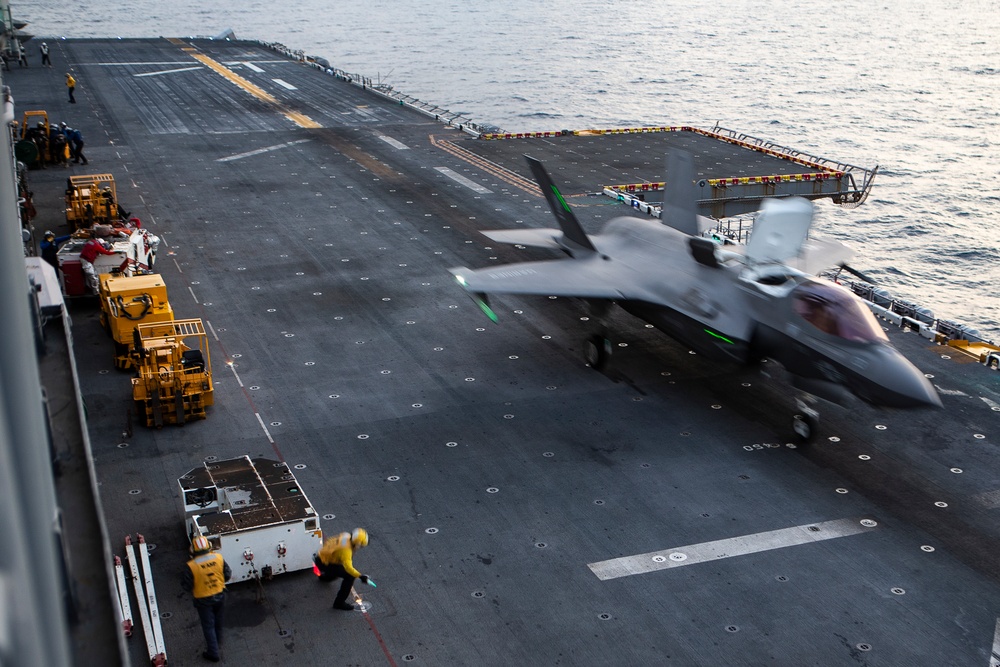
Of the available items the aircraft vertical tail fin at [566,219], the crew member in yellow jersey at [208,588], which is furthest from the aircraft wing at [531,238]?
the crew member in yellow jersey at [208,588]

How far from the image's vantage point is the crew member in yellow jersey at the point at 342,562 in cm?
1485

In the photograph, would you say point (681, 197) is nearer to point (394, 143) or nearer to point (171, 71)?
point (394, 143)

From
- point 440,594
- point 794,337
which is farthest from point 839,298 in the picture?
point 440,594

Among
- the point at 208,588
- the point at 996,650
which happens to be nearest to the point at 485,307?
the point at 208,588

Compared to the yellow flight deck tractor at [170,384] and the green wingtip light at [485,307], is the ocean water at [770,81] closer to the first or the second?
the green wingtip light at [485,307]

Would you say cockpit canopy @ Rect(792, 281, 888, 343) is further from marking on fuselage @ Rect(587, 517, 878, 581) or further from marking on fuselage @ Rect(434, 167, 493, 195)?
marking on fuselage @ Rect(434, 167, 493, 195)

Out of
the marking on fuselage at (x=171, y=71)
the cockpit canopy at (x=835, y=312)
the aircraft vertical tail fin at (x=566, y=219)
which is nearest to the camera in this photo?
the cockpit canopy at (x=835, y=312)

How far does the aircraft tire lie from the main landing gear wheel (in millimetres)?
5295

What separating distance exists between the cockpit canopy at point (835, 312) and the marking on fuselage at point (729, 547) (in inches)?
145

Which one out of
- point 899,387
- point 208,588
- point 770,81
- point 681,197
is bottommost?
point 770,81

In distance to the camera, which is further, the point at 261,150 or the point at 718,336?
the point at 261,150

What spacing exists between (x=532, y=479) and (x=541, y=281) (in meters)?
6.47

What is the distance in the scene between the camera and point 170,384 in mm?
20734

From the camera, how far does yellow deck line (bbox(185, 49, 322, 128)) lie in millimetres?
58031
